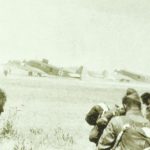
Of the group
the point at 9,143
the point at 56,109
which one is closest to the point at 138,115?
the point at 9,143

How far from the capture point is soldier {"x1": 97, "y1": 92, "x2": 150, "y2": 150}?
4.84 meters

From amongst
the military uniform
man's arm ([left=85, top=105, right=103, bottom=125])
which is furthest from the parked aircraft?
the military uniform

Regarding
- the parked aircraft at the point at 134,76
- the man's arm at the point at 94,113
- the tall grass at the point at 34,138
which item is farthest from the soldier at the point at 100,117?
the parked aircraft at the point at 134,76

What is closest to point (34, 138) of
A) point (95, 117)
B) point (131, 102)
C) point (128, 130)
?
point (95, 117)

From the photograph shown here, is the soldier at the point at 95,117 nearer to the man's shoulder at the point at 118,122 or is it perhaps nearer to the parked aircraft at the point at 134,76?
the man's shoulder at the point at 118,122

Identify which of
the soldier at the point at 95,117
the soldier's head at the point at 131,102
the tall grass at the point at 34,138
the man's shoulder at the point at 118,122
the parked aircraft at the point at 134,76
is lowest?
the parked aircraft at the point at 134,76

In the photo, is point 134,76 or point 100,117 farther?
point 134,76

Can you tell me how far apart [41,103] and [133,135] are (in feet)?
49.9

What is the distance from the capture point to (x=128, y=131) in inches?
192

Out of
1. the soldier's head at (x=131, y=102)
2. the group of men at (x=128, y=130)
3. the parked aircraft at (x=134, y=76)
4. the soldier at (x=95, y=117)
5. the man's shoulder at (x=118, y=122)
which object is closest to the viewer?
the group of men at (x=128, y=130)

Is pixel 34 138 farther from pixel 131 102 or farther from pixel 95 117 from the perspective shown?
pixel 131 102

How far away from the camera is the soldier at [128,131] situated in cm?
484

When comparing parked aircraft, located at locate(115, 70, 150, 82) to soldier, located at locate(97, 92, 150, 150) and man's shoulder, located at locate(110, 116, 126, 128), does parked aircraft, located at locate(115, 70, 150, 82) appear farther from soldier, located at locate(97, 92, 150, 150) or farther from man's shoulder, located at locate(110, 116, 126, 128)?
man's shoulder, located at locate(110, 116, 126, 128)

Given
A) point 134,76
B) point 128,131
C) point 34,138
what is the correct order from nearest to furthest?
point 128,131 < point 34,138 < point 134,76
